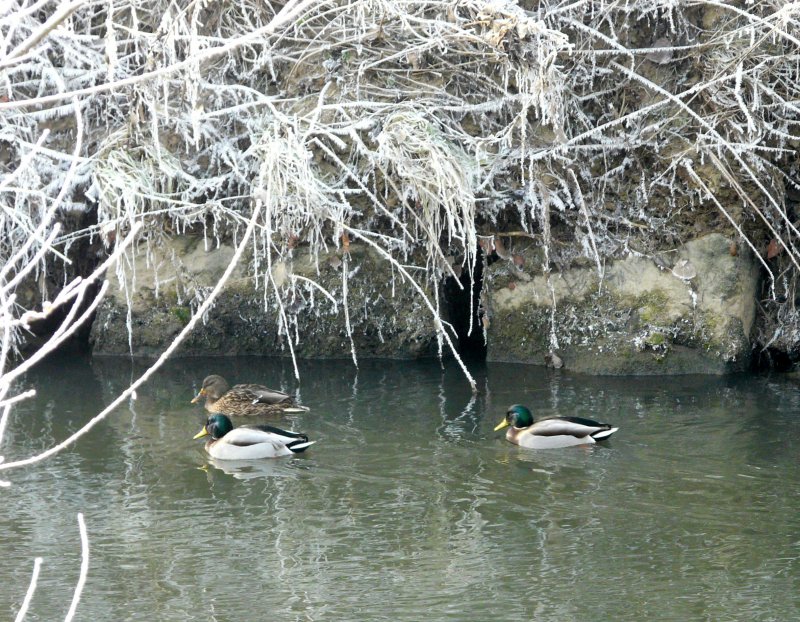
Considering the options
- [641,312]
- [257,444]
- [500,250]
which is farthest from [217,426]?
[641,312]

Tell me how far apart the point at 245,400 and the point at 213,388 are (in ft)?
1.23

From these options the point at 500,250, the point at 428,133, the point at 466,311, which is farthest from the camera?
the point at 466,311

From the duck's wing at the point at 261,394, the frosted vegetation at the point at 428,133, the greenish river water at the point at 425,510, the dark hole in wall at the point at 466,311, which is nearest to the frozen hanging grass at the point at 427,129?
the frosted vegetation at the point at 428,133

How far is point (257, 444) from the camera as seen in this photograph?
762 centimetres

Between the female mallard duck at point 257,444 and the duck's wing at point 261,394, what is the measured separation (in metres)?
1.06

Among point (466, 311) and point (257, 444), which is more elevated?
point (466, 311)

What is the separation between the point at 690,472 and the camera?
6.84 meters

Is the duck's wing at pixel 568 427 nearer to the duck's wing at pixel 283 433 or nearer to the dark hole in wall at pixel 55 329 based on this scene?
the duck's wing at pixel 283 433

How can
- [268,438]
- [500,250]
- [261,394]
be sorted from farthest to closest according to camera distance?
1. [500,250]
2. [261,394]
3. [268,438]

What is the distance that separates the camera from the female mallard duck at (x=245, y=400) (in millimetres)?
8750

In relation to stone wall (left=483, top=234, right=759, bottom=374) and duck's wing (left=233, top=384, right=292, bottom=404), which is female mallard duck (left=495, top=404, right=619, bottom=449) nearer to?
duck's wing (left=233, top=384, right=292, bottom=404)

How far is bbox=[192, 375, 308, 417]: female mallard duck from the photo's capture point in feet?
28.7

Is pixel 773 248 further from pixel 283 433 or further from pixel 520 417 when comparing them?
pixel 283 433

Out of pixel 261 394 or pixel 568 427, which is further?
pixel 261 394
